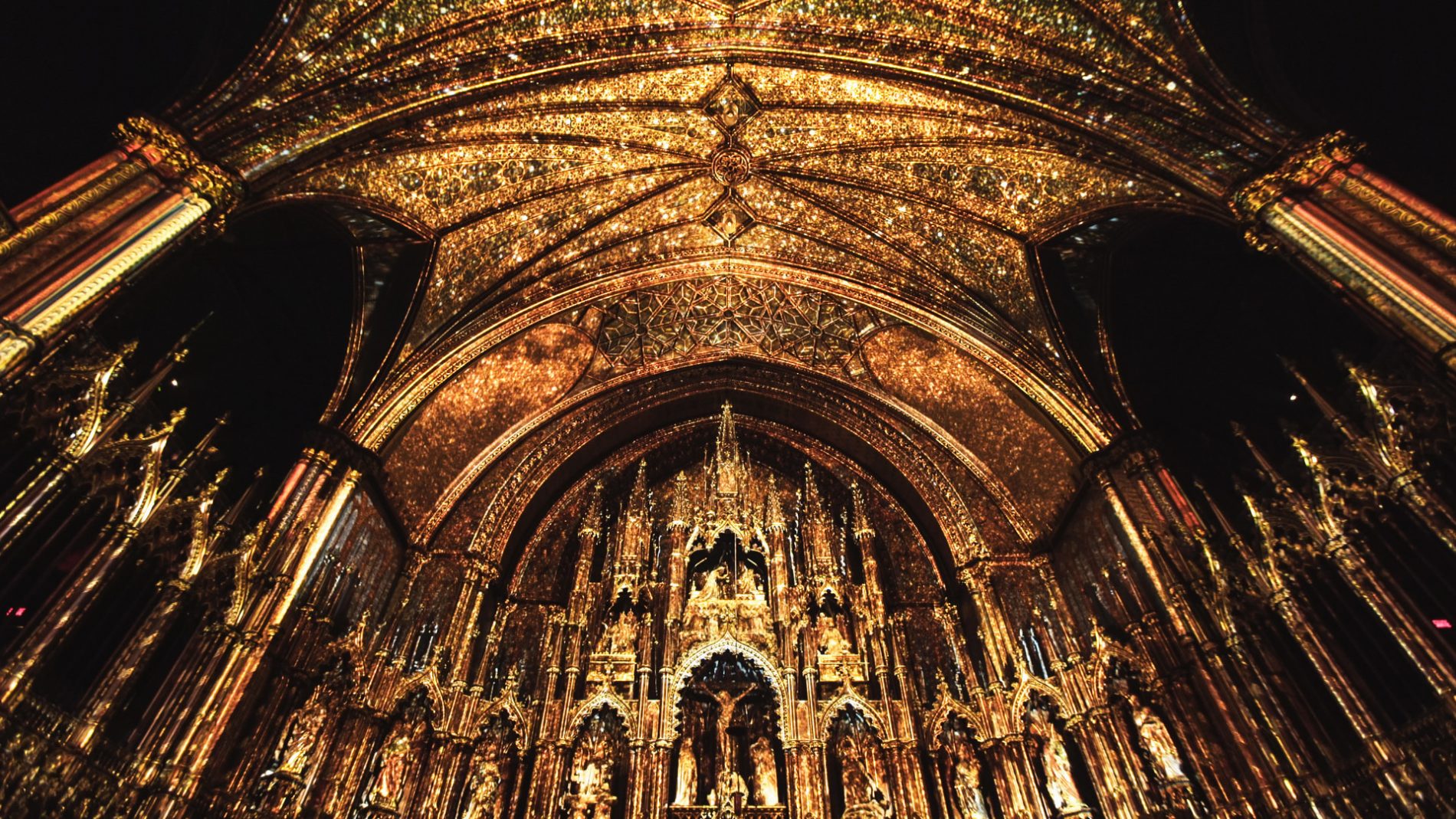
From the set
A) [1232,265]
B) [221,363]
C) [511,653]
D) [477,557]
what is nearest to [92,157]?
[221,363]

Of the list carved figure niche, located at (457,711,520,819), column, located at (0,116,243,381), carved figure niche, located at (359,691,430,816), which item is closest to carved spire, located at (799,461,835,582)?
carved figure niche, located at (457,711,520,819)

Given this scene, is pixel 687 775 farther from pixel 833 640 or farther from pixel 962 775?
pixel 962 775

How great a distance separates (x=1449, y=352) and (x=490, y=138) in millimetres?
10935

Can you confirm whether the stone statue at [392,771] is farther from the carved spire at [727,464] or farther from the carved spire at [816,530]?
the carved spire at [816,530]

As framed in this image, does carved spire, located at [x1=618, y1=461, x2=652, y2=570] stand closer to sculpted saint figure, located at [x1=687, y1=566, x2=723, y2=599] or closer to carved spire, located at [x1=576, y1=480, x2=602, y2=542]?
carved spire, located at [x1=576, y1=480, x2=602, y2=542]

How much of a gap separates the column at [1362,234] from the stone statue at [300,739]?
11.4 meters

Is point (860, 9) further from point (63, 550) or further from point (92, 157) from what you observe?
point (63, 550)

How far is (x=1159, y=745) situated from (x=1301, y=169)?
251 inches

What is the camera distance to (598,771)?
10594mm

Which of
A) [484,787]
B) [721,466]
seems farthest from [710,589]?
[484,787]

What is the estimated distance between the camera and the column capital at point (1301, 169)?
22.2 ft

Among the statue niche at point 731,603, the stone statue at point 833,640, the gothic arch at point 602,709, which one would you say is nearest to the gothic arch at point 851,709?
the stone statue at point 833,640

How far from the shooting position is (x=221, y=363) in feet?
34.0

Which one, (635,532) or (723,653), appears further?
(635,532)
